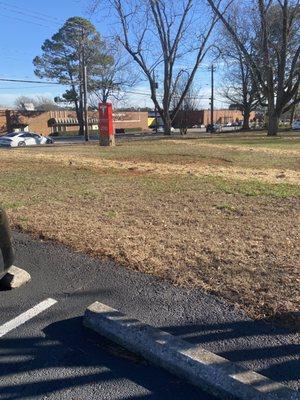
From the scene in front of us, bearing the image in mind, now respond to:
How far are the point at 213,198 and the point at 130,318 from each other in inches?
187

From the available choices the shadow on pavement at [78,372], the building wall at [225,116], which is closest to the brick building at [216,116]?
the building wall at [225,116]

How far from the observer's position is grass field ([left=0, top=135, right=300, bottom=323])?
12.8 feet

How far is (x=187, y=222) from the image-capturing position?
5922 mm

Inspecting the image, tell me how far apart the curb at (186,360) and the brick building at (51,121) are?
59131mm

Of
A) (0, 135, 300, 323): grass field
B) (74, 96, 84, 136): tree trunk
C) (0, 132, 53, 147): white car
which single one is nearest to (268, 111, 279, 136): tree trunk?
(0, 132, 53, 147): white car

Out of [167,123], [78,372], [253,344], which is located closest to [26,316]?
[78,372]

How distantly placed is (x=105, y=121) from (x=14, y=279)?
22.5 metres

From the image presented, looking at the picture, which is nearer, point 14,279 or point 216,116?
point 14,279

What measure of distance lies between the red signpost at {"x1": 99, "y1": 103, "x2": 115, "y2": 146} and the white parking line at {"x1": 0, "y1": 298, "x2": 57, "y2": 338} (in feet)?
73.2

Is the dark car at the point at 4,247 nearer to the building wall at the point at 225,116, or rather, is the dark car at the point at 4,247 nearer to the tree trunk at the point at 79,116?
the tree trunk at the point at 79,116

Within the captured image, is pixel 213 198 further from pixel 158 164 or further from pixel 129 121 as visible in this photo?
pixel 129 121

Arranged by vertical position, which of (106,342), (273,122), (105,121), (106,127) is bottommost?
(273,122)

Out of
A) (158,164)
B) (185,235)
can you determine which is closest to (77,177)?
(158,164)

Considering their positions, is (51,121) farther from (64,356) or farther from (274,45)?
(64,356)
